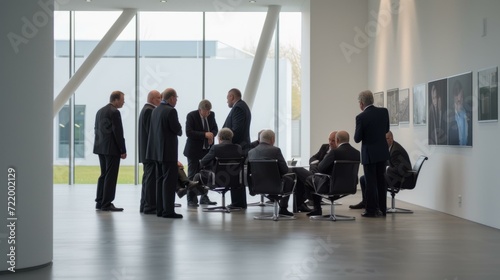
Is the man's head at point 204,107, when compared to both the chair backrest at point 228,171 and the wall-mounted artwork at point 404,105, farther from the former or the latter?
the wall-mounted artwork at point 404,105

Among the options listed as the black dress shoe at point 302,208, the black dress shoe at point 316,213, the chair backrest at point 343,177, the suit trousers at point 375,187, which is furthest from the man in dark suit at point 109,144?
the suit trousers at point 375,187

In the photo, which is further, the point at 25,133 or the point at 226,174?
the point at 226,174

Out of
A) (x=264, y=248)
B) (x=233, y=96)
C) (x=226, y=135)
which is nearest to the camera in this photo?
(x=264, y=248)

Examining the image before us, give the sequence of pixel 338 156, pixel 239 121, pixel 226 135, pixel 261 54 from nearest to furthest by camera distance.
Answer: pixel 338 156 < pixel 226 135 < pixel 239 121 < pixel 261 54

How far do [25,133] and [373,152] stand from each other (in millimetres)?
5663

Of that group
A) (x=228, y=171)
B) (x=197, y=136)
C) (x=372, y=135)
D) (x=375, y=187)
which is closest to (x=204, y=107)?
(x=197, y=136)

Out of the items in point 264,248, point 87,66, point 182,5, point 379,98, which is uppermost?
point 182,5

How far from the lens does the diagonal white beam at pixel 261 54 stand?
17.0 m

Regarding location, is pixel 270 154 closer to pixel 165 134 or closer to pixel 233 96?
pixel 165 134

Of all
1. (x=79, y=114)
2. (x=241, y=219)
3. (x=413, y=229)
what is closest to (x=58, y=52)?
(x=79, y=114)

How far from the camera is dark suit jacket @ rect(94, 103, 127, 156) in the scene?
35.6 feet

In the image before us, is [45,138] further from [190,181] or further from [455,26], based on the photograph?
[455,26]

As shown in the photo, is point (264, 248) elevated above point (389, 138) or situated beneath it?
situated beneath

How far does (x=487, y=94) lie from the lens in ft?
30.8
